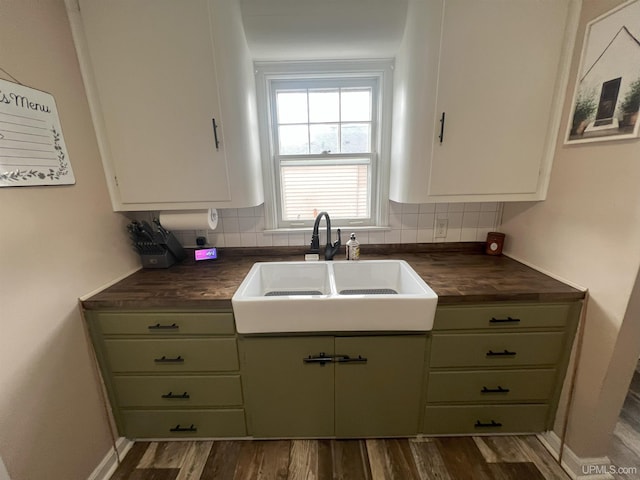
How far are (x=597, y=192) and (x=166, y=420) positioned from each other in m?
2.38

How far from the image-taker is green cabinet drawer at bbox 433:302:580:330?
3.88 feet

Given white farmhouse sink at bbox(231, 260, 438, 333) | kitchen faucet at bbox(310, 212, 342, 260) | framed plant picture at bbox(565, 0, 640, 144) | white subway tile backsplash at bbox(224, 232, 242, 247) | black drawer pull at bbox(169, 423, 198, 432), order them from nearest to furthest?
framed plant picture at bbox(565, 0, 640, 144) → white farmhouse sink at bbox(231, 260, 438, 333) → black drawer pull at bbox(169, 423, 198, 432) → kitchen faucet at bbox(310, 212, 342, 260) → white subway tile backsplash at bbox(224, 232, 242, 247)

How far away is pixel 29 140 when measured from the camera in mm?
964

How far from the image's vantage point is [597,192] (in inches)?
42.9

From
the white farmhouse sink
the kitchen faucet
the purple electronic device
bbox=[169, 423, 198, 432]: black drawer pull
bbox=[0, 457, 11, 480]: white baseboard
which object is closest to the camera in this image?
bbox=[0, 457, 11, 480]: white baseboard

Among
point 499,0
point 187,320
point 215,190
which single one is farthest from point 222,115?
point 499,0

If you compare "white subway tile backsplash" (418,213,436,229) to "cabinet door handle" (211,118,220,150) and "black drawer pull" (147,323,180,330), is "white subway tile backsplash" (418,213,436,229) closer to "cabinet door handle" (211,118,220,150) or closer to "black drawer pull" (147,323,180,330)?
"cabinet door handle" (211,118,220,150)

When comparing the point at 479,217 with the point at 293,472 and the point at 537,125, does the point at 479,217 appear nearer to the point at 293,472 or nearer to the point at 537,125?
the point at 537,125

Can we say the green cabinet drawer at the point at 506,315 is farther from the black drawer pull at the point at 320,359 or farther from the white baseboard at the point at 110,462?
the white baseboard at the point at 110,462

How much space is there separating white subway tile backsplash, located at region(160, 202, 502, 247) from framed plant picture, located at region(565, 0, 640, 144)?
2.08ft

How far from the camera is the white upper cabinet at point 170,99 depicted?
3.80 feet

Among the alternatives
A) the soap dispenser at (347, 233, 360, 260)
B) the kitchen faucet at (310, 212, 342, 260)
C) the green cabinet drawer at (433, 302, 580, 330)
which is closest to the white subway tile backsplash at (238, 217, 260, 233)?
the kitchen faucet at (310, 212, 342, 260)

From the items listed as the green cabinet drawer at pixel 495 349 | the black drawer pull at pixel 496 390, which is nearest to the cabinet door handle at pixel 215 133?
the green cabinet drawer at pixel 495 349

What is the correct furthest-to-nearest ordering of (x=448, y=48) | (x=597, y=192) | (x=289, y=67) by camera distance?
(x=289, y=67) → (x=448, y=48) → (x=597, y=192)
